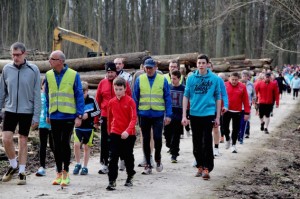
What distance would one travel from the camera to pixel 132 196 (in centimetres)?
750

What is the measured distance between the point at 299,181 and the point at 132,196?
3.67m

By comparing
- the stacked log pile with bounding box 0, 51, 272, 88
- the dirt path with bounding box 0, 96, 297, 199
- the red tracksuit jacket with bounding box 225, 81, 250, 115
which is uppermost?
the stacked log pile with bounding box 0, 51, 272, 88

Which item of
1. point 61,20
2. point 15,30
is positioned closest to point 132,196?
point 61,20

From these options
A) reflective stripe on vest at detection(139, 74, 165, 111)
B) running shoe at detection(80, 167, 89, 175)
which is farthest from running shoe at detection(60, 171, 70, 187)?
reflective stripe on vest at detection(139, 74, 165, 111)

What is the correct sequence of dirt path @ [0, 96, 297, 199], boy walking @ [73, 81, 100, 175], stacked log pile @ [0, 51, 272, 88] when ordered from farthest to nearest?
1. stacked log pile @ [0, 51, 272, 88]
2. boy walking @ [73, 81, 100, 175]
3. dirt path @ [0, 96, 297, 199]

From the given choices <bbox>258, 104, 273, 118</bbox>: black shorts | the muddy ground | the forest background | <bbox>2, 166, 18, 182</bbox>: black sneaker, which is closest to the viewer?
the muddy ground

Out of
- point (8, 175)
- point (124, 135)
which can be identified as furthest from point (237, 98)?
point (8, 175)

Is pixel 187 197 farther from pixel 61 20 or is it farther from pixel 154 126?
pixel 61 20

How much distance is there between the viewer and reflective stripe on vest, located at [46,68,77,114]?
810cm

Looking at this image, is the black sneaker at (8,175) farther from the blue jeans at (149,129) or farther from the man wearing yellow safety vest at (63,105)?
the blue jeans at (149,129)

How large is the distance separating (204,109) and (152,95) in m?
1.00

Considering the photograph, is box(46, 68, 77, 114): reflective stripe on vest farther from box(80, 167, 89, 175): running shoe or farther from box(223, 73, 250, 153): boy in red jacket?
box(223, 73, 250, 153): boy in red jacket

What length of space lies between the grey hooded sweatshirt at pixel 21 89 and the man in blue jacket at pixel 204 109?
2.60 m

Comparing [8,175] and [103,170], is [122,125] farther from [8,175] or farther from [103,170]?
[8,175]
